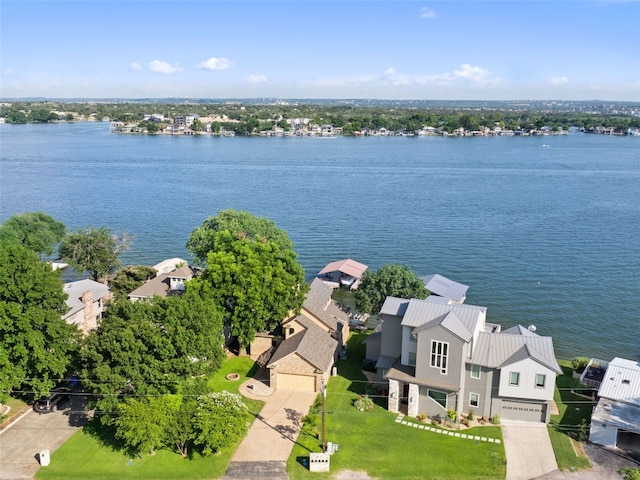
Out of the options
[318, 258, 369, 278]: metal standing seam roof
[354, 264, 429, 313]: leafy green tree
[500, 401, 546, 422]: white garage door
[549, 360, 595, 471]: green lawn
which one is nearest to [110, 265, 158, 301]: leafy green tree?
[318, 258, 369, 278]: metal standing seam roof

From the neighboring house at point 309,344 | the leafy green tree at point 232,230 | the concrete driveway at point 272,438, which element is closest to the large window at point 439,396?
the neighboring house at point 309,344

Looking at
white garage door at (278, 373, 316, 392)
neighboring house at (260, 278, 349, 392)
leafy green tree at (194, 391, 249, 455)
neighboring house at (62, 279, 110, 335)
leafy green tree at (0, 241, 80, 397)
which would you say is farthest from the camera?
neighboring house at (62, 279, 110, 335)

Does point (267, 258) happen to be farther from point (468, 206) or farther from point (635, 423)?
point (468, 206)

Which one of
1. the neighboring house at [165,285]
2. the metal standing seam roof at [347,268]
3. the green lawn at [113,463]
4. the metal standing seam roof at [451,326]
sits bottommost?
the green lawn at [113,463]

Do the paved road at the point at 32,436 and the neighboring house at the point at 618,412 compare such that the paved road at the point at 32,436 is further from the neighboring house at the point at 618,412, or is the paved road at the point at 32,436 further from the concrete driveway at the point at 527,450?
the neighboring house at the point at 618,412

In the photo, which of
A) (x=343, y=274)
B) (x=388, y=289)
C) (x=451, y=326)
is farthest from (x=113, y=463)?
(x=343, y=274)

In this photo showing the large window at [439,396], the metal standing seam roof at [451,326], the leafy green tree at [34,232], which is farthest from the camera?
the leafy green tree at [34,232]

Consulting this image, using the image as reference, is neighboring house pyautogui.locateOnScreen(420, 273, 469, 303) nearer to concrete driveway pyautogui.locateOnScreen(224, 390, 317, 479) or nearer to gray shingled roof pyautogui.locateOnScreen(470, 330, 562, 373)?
gray shingled roof pyautogui.locateOnScreen(470, 330, 562, 373)
